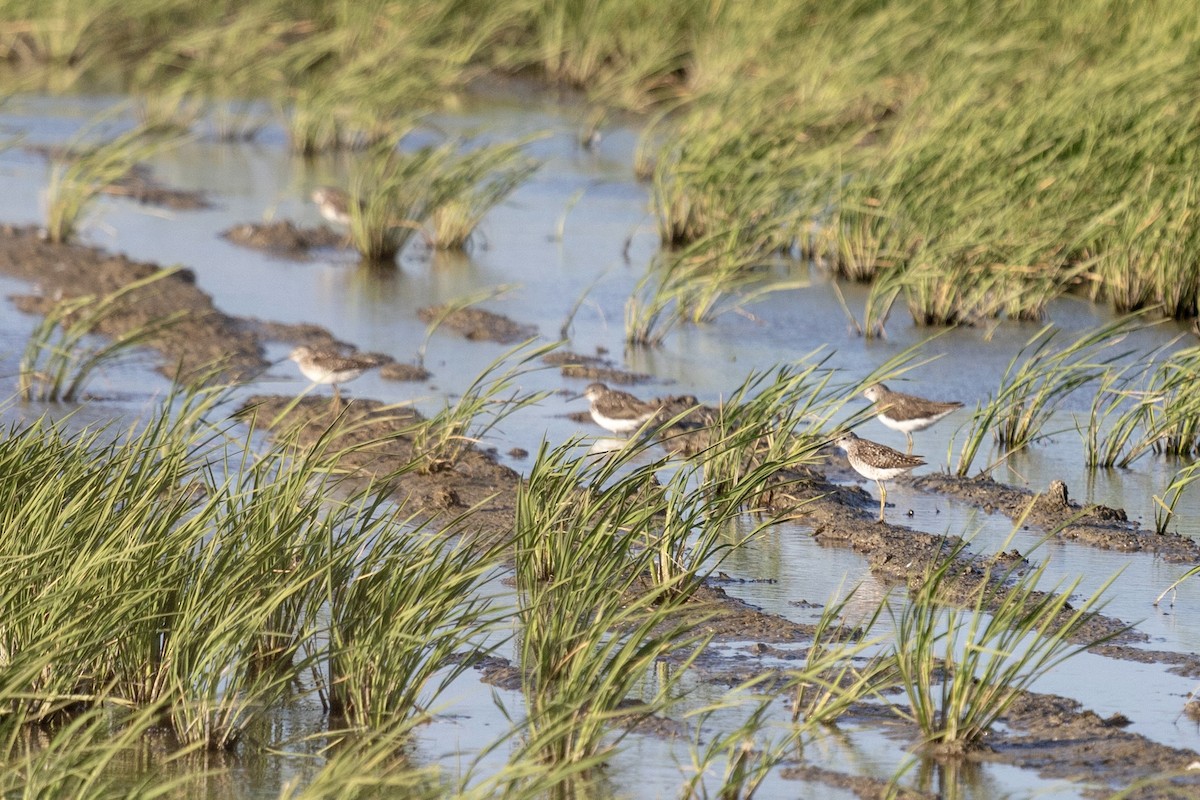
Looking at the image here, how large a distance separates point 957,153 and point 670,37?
743 centimetres

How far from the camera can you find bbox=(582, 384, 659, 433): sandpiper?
7.88 metres

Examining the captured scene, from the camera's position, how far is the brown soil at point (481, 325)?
→ 10188 mm

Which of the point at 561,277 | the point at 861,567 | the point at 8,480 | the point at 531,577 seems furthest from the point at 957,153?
the point at 8,480

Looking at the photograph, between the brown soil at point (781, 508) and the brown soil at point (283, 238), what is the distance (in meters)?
1.42

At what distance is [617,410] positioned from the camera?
7.94 m

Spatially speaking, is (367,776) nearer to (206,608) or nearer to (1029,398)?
(206,608)

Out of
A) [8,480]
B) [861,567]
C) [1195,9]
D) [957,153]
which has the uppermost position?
[1195,9]

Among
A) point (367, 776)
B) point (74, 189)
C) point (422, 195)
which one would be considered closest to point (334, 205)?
point (422, 195)

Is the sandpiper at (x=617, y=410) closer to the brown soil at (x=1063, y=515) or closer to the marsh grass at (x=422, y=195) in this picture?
the brown soil at (x=1063, y=515)

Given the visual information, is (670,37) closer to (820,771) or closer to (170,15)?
(170,15)

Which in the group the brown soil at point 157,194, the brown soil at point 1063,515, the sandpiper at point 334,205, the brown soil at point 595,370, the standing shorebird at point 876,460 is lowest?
the brown soil at point 595,370

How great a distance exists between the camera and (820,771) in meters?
4.57

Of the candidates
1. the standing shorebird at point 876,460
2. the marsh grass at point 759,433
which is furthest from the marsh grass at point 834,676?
the standing shorebird at point 876,460

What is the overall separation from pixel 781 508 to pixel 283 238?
6.37m
